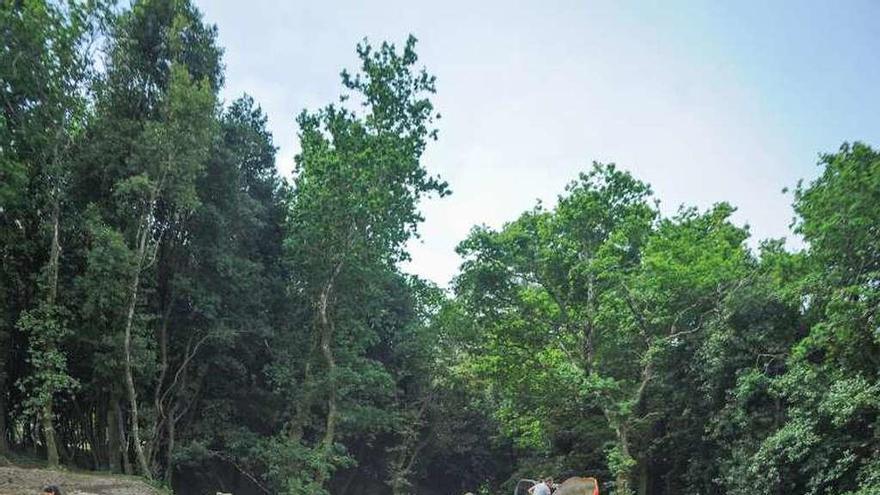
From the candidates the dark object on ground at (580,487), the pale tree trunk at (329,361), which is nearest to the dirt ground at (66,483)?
the pale tree trunk at (329,361)

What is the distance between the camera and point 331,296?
885 inches

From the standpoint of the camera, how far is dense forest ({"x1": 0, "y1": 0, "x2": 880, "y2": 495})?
608 inches

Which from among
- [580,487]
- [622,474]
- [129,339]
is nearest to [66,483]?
[129,339]

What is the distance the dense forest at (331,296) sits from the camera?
15438mm

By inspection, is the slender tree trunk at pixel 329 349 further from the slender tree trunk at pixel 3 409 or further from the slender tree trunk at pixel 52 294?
the slender tree trunk at pixel 3 409

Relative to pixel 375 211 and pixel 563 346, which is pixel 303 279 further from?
pixel 563 346

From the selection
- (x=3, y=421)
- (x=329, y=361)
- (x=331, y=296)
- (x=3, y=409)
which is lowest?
(x=3, y=421)

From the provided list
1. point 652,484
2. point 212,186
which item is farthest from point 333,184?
point 652,484

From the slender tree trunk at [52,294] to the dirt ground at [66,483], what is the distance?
2188 mm

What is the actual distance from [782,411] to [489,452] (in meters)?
18.4

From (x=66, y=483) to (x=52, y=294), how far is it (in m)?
5.68

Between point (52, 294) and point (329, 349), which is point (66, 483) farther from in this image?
point (329, 349)

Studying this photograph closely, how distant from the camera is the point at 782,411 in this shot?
1686cm

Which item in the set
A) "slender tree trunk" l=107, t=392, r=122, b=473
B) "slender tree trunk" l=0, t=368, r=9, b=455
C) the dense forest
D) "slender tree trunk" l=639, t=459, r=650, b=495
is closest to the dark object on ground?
the dense forest
